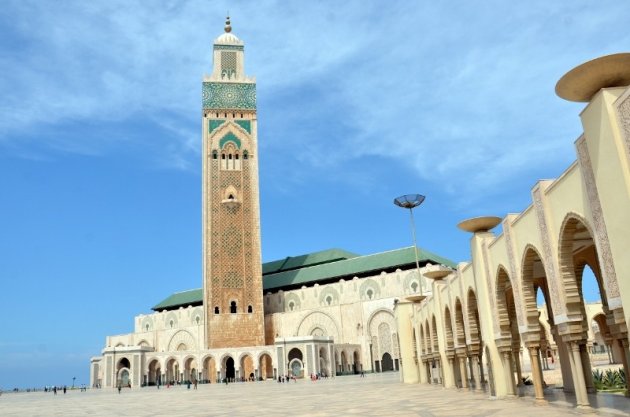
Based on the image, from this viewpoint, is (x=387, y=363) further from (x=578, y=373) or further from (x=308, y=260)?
(x=578, y=373)

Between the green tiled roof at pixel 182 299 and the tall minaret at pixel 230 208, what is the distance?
35.6 feet

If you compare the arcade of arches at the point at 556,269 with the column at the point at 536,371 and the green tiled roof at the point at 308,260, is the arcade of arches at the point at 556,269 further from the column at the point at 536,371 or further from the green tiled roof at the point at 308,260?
the green tiled roof at the point at 308,260

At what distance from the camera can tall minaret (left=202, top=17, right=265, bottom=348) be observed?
42.6 m

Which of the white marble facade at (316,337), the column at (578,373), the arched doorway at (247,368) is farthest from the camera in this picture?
the arched doorway at (247,368)

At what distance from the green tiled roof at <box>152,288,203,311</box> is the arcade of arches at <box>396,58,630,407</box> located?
3762 cm

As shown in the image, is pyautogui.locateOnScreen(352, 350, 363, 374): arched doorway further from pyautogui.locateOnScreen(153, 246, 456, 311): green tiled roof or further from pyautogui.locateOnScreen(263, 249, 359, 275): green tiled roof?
pyautogui.locateOnScreen(263, 249, 359, 275): green tiled roof

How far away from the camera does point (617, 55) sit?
6605 millimetres

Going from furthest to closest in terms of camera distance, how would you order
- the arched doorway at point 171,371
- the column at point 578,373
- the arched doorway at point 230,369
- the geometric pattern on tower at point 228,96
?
the geometric pattern on tower at point 228,96 → the arched doorway at point 171,371 → the arched doorway at point 230,369 → the column at point 578,373

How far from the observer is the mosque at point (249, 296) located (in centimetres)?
4119

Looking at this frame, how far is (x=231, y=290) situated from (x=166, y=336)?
12.9m

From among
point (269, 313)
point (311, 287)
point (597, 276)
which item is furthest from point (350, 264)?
point (597, 276)

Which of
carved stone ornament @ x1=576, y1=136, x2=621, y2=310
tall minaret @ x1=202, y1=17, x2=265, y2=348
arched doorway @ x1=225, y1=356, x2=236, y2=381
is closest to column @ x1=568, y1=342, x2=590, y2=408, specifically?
carved stone ornament @ x1=576, y1=136, x2=621, y2=310

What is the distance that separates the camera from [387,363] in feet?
137

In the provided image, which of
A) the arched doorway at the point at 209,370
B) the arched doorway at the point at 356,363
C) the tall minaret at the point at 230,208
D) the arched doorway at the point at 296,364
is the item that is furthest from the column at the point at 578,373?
the arched doorway at the point at 209,370
